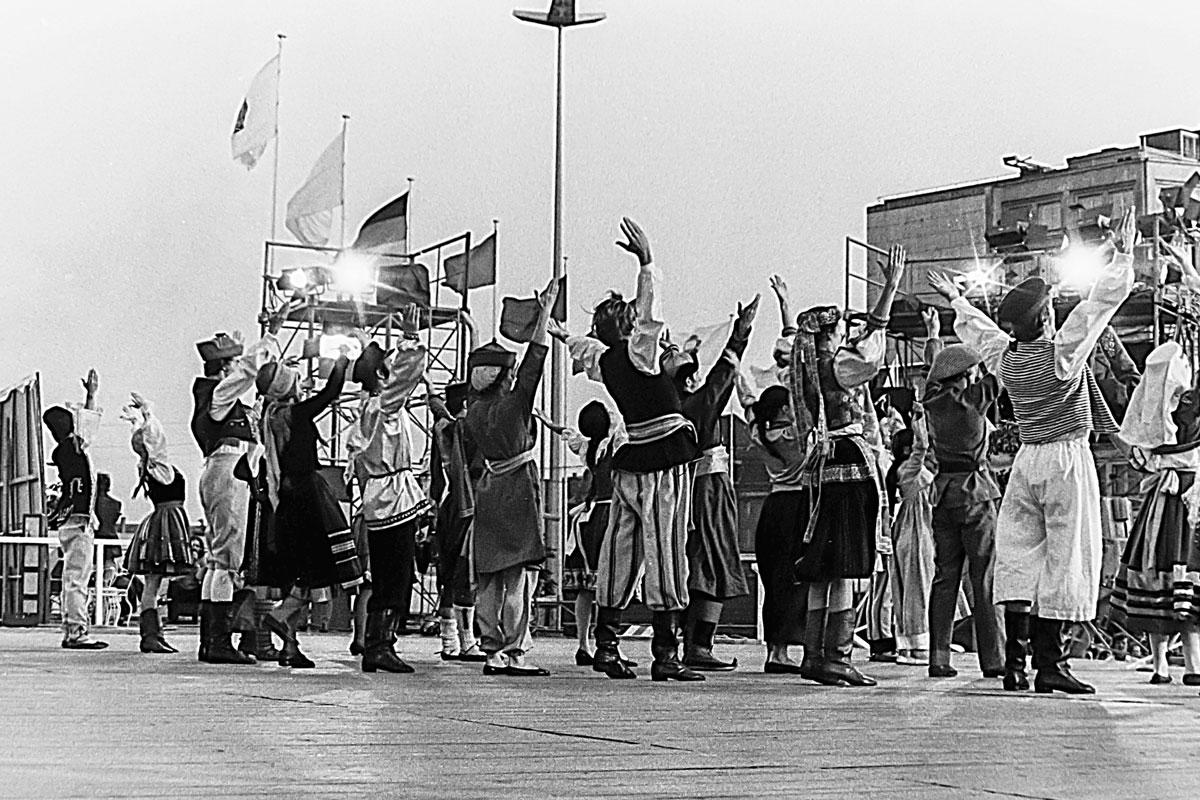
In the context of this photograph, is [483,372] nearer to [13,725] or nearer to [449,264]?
[13,725]

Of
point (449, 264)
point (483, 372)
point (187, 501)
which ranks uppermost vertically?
point (449, 264)

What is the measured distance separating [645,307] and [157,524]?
3.87 metres

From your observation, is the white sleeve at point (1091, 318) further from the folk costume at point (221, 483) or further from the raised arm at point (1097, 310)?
the folk costume at point (221, 483)

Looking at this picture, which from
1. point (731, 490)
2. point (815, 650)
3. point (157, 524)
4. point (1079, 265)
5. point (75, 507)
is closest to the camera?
point (815, 650)

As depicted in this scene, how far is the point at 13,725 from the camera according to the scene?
198 inches

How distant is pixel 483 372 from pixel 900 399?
3824mm

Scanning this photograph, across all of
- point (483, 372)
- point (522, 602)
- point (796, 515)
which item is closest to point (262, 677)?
point (522, 602)

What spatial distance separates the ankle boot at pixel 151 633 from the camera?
10477 millimetres

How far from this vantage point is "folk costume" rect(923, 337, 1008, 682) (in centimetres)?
798

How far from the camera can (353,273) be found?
733 inches

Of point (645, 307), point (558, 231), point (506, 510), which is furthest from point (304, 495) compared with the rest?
point (558, 231)

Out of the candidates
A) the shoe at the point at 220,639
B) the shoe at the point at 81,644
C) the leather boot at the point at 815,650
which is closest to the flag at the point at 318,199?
the shoe at the point at 81,644

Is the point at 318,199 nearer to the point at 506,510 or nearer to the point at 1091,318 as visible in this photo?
the point at 506,510

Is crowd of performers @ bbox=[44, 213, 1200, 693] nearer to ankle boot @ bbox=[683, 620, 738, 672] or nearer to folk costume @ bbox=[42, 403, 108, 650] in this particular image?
ankle boot @ bbox=[683, 620, 738, 672]
